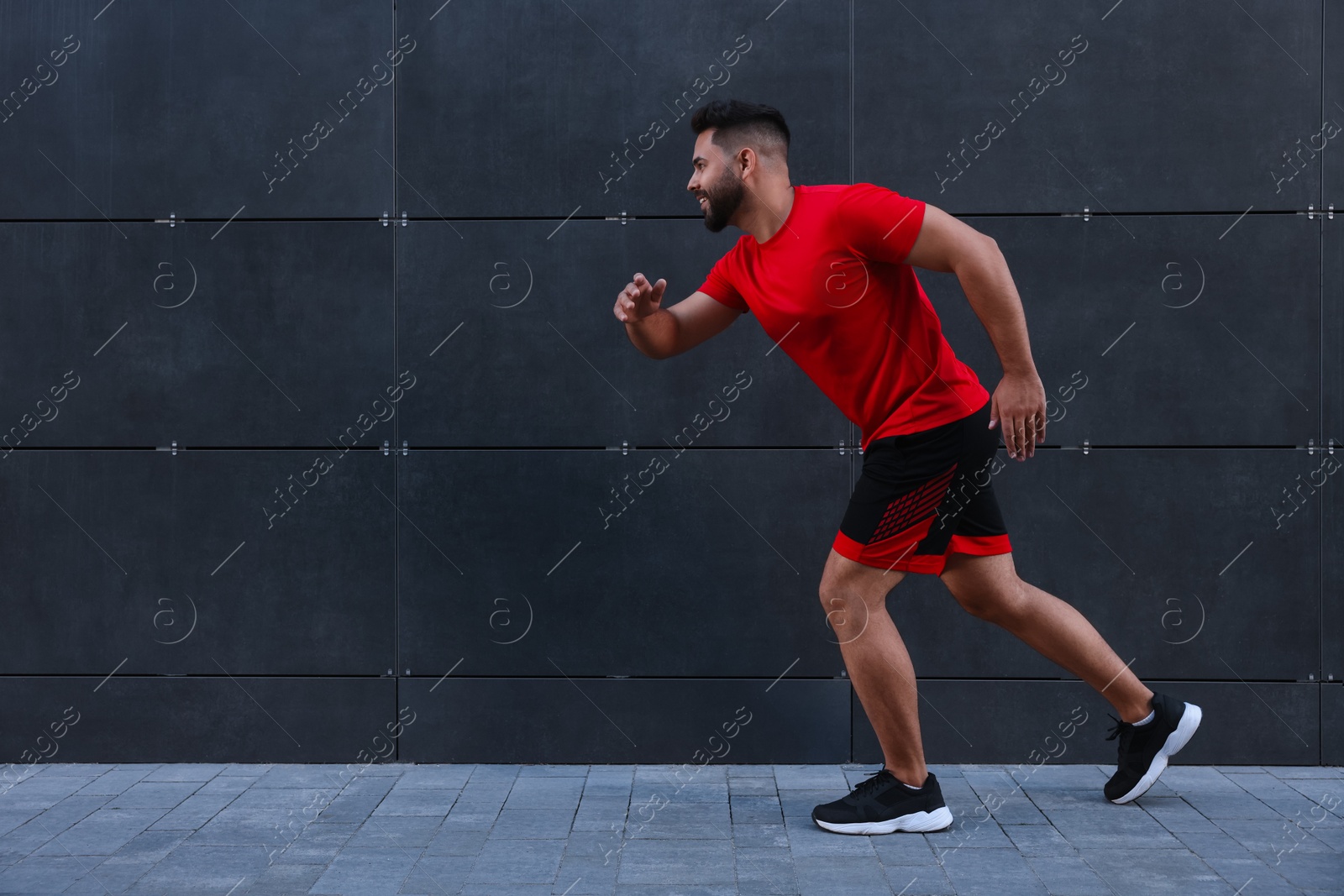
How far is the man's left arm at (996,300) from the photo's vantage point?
3.15 metres

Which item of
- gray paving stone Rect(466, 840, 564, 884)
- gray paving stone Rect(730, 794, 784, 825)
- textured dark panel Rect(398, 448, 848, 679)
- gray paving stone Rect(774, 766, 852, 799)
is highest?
textured dark panel Rect(398, 448, 848, 679)

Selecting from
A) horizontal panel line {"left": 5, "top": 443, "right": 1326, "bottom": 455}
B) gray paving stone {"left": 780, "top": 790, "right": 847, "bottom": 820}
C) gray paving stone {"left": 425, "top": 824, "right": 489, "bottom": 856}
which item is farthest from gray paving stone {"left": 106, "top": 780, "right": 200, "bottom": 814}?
gray paving stone {"left": 780, "top": 790, "right": 847, "bottom": 820}

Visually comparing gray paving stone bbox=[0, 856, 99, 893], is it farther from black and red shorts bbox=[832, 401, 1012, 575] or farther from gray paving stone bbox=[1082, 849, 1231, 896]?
gray paving stone bbox=[1082, 849, 1231, 896]

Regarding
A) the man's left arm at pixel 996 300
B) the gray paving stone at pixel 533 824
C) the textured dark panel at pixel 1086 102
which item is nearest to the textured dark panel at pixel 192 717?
the gray paving stone at pixel 533 824

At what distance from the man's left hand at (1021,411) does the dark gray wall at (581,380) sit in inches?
35.7

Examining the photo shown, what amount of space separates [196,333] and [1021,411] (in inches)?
A: 117

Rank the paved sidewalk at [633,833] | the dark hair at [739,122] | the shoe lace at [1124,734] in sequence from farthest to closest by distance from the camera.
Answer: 1. the shoe lace at [1124,734]
2. the dark hair at [739,122]
3. the paved sidewalk at [633,833]

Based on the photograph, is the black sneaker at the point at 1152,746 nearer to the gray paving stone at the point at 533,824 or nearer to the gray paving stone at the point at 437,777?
the gray paving stone at the point at 533,824

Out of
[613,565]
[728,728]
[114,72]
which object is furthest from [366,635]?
[114,72]

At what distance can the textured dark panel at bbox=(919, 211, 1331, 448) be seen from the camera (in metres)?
4.10

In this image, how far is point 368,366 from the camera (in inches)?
165

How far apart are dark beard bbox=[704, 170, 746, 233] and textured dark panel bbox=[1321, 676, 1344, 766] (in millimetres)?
2772

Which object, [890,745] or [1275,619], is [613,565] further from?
[1275,619]

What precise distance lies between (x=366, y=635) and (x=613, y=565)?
96cm
